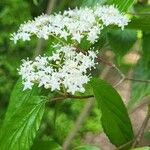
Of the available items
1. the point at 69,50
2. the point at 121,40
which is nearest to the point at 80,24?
the point at 69,50

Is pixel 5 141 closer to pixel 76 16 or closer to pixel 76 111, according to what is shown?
pixel 76 16

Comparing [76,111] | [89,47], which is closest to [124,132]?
[89,47]

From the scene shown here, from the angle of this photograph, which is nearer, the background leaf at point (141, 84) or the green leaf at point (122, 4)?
the green leaf at point (122, 4)

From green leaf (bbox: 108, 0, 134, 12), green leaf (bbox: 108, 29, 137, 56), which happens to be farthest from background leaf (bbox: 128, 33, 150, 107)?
green leaf (bbox: 108, 0, 134, 12)

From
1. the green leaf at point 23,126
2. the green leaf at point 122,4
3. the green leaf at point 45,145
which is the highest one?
the green leaf at point 122,4

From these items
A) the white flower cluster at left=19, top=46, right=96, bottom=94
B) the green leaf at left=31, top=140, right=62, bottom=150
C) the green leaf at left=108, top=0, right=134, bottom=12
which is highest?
the green leaf at left=108, top=0, right=134, bottom=12

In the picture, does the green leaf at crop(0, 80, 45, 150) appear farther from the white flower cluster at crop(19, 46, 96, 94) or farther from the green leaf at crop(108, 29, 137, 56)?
the green leaf at crop(108, 29, 137, 56)

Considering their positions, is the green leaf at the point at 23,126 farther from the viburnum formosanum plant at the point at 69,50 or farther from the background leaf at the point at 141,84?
the background leaf at the point at 141,84

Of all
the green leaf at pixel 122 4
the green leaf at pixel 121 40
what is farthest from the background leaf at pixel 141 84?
the green leaf at pixel 122 4
